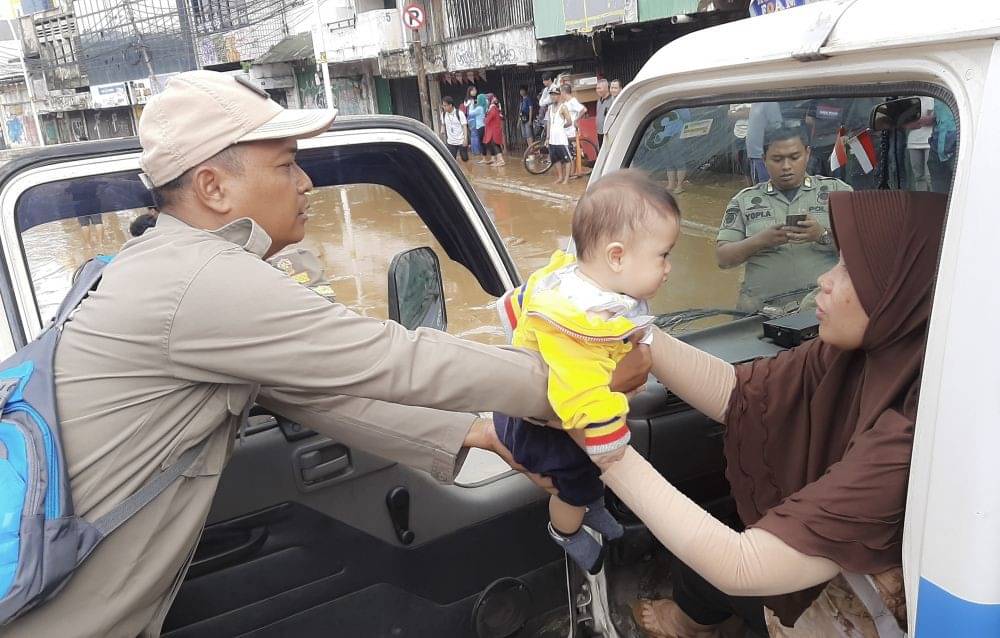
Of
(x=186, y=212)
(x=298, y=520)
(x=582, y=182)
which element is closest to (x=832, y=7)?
(x=186, y=212)

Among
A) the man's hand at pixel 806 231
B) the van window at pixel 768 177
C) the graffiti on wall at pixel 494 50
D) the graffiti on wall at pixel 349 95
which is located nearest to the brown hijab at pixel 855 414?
the van window at pixel 768 177

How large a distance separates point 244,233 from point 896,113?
174 centimetres

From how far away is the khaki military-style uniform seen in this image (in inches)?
105

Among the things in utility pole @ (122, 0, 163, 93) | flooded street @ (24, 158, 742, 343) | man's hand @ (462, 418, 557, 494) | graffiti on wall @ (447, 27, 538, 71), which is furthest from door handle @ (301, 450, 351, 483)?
utility pole @ (122, 0, 163, 93)

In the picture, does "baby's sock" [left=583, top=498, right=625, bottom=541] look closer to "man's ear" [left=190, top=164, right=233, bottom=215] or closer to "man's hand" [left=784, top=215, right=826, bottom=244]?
"man's ear" [left=190, top=164, right=233, bottom=215]

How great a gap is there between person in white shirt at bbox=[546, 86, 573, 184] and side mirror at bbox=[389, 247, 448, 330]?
42.1 ft

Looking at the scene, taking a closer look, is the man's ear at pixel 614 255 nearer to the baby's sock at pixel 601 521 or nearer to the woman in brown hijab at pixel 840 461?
the woman in brown hijab at pixel 840 461

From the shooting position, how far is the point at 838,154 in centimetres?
246

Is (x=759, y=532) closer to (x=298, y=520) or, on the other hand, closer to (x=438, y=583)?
(x=438, y=583)

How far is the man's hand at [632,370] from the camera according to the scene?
1.67 meters

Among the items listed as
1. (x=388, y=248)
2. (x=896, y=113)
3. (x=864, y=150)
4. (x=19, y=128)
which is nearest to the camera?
(x=896, y=113)

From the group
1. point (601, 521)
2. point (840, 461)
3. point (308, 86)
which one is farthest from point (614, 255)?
point (308, 86)

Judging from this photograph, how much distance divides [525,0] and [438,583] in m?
19.3

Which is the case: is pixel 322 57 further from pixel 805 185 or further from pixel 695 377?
pixel 695 377
